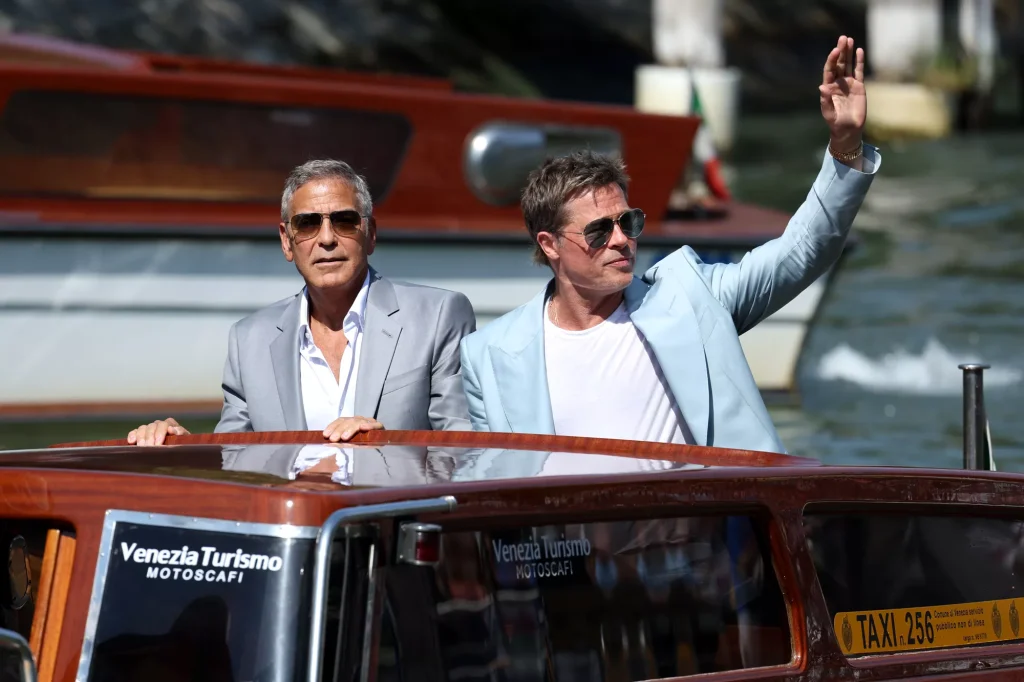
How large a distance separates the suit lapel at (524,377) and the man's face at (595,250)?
0.51 ft

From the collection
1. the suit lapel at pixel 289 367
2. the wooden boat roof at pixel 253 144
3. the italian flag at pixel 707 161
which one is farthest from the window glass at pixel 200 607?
the italian flag at pixel 707 161

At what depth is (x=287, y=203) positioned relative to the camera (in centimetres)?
412

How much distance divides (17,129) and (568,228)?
20.3 feet

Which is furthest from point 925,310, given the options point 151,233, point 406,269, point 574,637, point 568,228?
point 574,637

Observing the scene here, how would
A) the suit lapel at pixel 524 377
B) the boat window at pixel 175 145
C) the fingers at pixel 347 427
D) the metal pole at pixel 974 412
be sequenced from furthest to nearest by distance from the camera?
the boat window at pixel 175 145 → the metal pole at pixel 974 412 → the suit lapel at pixel 524 377 → the fingers at pixel 347 427

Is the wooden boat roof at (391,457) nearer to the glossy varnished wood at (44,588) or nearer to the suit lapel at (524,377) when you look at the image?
the glossy varnished wood at (44,588)

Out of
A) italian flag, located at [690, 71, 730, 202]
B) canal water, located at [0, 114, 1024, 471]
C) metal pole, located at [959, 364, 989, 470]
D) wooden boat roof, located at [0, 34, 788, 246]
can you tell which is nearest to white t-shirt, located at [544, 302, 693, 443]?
metal pole, located at [959, 364, 989, 470]

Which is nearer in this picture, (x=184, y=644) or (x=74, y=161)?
(x=184, y=644)

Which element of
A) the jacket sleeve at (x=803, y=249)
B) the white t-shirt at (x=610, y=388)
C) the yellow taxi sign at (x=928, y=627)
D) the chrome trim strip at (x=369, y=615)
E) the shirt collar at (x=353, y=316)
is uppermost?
the jacket sleeve at (x=803, y=249)

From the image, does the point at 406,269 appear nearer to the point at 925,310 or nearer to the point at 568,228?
the point at 568,228

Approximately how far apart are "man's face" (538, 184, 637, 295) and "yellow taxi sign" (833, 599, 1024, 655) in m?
1.07

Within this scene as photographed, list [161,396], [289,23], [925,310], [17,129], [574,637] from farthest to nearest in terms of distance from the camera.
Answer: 1. [289,23]
2. [925,310]
3. [161,396]
4. [17,129]
5. [574,637]

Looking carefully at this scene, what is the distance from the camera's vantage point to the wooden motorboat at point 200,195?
9.52 metres

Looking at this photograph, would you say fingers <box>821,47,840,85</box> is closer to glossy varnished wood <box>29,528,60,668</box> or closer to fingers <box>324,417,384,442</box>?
fingers <box>324,417,384,442</box>
